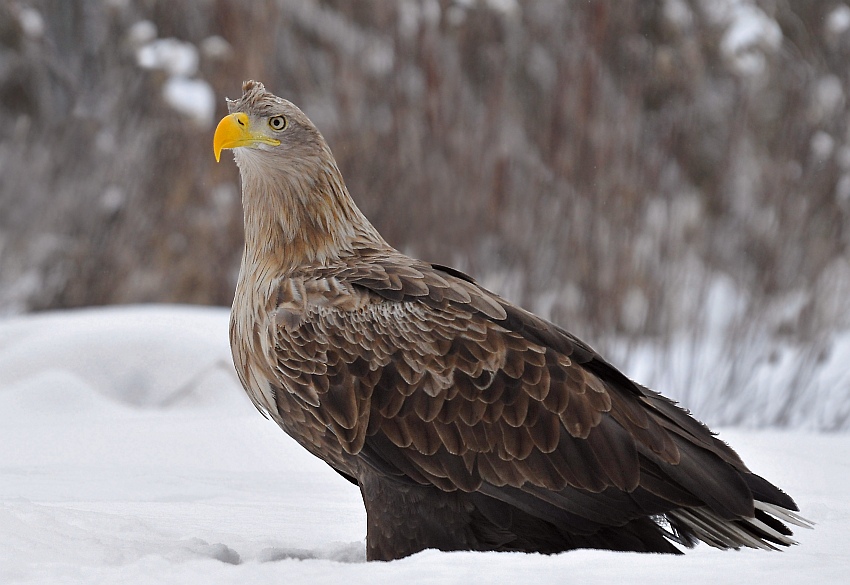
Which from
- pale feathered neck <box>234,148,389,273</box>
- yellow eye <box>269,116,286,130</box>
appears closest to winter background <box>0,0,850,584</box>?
pale feathered neck <box>234,148,389,273</box>

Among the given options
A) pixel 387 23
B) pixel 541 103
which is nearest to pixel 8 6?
pixel 387 23

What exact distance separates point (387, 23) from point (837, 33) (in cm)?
299

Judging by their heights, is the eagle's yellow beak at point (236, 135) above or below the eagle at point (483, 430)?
above

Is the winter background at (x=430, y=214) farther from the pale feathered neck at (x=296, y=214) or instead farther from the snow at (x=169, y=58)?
the pale feathered neck at (x=296, y=214)

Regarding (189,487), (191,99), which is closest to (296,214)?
(189,487)

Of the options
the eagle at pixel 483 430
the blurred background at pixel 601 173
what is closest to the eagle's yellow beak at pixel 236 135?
the eagle at pixel 483 430

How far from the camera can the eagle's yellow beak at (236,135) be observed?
10.9 feet

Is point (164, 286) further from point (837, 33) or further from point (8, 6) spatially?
point (837, 33)

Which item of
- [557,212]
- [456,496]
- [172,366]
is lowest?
[456,496]

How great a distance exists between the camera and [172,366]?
598cm

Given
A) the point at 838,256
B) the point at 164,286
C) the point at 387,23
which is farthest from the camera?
the point at 164,286

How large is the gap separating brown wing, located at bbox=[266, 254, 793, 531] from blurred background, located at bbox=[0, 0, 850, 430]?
3.83 m

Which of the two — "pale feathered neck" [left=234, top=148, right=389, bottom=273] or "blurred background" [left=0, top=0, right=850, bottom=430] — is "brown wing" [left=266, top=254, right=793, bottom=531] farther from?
"blurred background" [left=0, top=0, right=850, bottom=430]

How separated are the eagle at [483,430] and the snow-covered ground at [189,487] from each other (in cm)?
22
